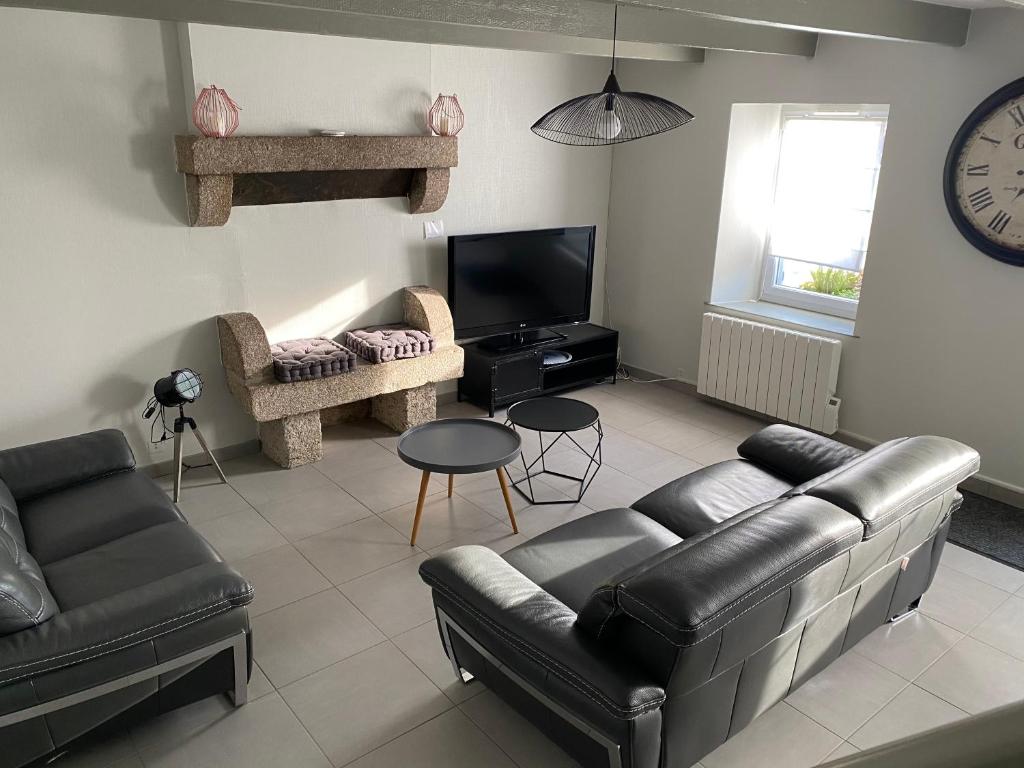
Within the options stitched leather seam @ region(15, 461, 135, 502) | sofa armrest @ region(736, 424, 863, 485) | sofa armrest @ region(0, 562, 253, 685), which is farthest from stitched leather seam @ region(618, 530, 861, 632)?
stitched leather seam @ region(15, 461, 135, 502)

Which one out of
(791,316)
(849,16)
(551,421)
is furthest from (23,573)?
(791,316)

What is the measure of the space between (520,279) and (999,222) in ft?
9.60

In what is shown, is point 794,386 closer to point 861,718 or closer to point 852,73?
point 852,73

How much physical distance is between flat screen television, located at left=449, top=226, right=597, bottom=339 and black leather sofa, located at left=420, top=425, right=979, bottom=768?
2.64m

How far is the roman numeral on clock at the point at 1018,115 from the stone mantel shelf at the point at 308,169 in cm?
311

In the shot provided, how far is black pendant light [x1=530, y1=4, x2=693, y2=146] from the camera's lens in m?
2.99

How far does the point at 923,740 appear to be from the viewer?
11.0 inches

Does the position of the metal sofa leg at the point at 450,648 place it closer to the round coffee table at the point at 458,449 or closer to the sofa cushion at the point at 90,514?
the round coffee table at the point at 458,449

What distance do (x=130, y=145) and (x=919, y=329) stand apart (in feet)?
14.9

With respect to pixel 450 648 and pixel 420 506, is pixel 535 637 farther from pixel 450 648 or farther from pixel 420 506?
pixel 420 506

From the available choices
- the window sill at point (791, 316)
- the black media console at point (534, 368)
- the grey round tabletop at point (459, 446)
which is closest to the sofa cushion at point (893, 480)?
the grey round tabletop at point (459, 446)

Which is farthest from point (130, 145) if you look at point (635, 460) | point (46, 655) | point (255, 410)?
point (635, 460)

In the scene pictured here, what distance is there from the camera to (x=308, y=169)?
184 inches

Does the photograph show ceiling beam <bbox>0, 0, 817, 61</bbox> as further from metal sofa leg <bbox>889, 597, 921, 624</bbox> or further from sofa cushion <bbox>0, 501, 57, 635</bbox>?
metal sofa leg <bbox>889, 597, 921, 624</bbox>
